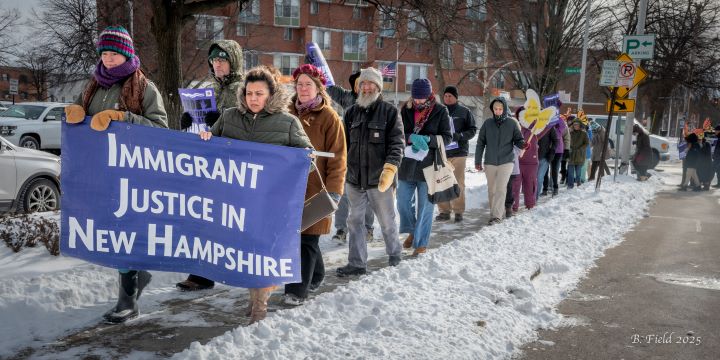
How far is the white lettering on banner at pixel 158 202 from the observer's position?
4.21 meters

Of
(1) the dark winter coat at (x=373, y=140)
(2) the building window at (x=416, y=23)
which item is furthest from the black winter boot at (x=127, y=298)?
(2) the building window at (x=416, y=23)

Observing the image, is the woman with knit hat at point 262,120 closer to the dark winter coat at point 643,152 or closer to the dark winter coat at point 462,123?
the dark winter coat at point 462,123

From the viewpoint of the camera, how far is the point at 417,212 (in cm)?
721

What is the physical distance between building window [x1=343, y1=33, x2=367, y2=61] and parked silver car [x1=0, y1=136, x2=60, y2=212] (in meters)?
47.9

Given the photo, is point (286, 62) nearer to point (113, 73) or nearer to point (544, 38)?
point (544, 38)

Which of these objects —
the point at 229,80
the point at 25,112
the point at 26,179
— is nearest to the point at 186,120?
the point at 229,80

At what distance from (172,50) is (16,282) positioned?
567cm

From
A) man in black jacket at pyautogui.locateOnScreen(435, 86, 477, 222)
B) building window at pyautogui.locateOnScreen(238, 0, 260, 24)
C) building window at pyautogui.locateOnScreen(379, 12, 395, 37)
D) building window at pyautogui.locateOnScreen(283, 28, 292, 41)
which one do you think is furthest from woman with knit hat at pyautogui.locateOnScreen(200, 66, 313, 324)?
building window at pyautogui.locateOnScreen(283, 28, 292, 41)

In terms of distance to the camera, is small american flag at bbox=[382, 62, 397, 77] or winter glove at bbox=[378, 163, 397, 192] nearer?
winter glove at bbox=[378, 163, 397, 192]

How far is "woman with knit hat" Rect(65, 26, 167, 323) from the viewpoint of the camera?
4.23 meters

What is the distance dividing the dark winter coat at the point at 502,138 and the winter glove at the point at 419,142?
2609 mm

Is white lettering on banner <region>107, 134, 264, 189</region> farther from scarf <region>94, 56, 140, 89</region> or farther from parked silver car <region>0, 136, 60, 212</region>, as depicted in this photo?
parked silver car <region>0, 136, 60, 212</region>

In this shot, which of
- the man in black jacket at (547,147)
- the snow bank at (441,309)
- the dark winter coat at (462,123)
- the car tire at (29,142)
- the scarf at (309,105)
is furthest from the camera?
the car tire at (29,142)

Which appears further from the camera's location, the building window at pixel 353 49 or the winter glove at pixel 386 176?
the building window at pixel 353 49
